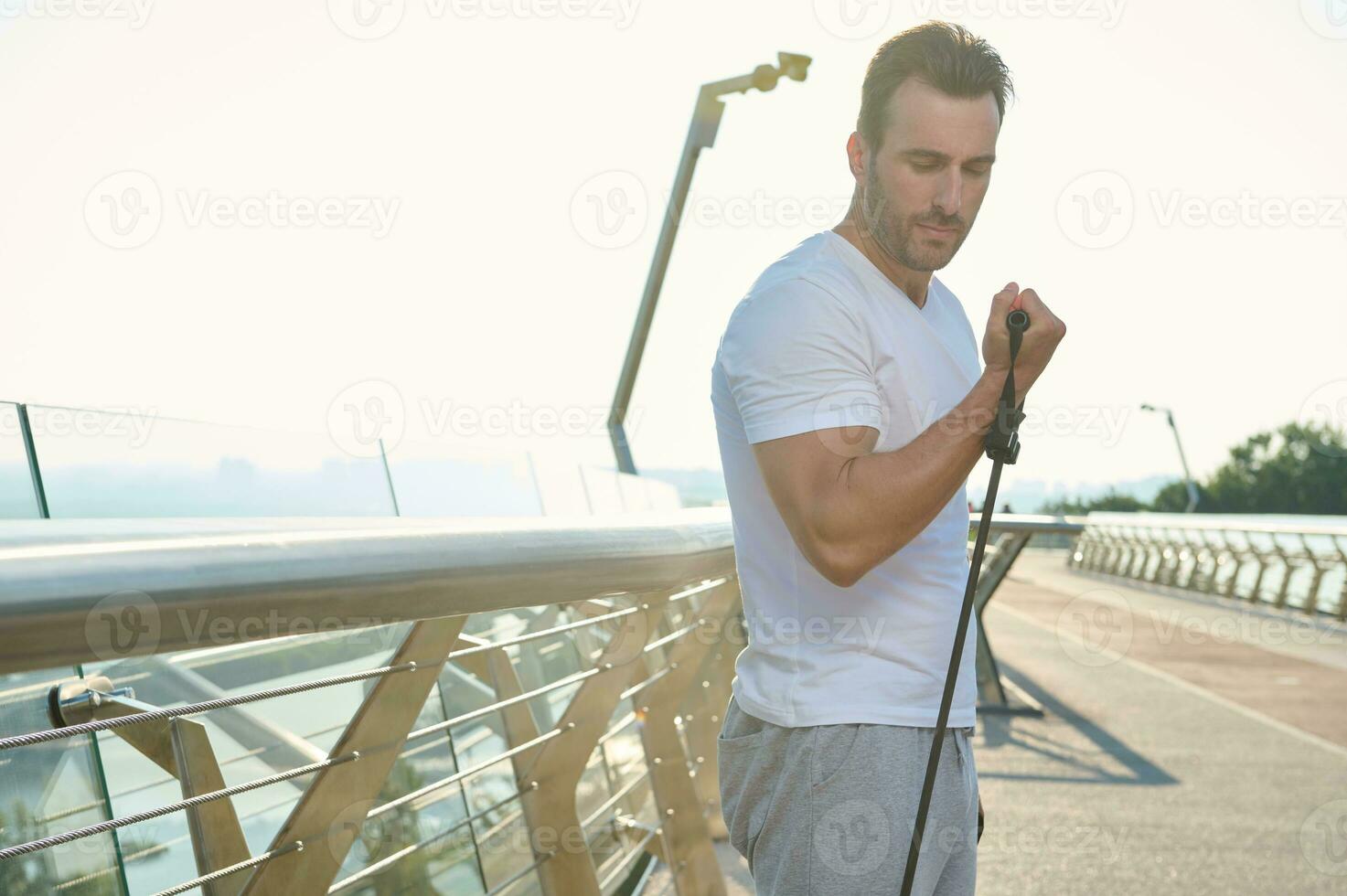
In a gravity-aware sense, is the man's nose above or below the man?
above

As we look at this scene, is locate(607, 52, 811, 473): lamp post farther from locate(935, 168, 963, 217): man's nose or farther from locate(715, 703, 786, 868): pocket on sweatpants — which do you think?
locate(715, 703, 786, 868): pocket on sweatpants

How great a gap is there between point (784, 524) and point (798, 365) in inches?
11.7

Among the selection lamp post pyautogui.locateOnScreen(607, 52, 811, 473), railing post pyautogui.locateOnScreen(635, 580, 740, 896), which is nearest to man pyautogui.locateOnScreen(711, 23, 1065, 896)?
railing post pyautogui.locateOnScreen(635, 580, 740, 896)

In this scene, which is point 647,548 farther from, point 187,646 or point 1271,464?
point 1271,464

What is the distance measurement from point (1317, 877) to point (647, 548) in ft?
11.9

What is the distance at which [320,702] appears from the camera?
2.58m

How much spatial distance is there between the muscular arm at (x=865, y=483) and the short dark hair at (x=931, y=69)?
1.66 feet

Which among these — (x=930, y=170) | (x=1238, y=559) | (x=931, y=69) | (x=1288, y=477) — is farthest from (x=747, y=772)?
(x=1288, y=477)

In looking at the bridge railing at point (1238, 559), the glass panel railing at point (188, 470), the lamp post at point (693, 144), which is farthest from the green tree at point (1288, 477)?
the glass panel railing at point (188, 470)

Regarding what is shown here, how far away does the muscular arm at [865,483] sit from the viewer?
1.66m

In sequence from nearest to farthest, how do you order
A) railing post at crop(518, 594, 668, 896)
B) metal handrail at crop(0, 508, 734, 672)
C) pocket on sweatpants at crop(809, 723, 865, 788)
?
metal handrail at crop(0, 508, 734, 672)
pocket on sweatpants at crop(809, 723, 865, 788)
railing post at crop(518, 594, 668, 896)

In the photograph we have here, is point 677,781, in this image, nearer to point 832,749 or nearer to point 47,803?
point 832,749

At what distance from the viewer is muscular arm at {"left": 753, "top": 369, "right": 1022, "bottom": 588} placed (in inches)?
65.4

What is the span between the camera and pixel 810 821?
179 centimetres
